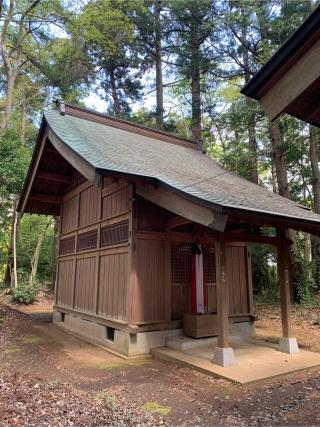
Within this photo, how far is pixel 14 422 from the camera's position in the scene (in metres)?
Result: 3.16

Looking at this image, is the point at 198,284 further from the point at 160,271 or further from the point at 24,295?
the point at 24,295

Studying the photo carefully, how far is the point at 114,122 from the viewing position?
11023mm

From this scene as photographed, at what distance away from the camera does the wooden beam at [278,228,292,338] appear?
6.52 metres

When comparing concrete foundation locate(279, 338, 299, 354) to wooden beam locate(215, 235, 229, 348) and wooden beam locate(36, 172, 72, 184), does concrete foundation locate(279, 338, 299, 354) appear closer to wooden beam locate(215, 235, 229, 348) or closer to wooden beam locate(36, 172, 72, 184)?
wooden beam locate(215, 235, 229, 348)

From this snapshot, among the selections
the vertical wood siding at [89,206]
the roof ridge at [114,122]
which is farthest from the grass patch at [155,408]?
the roof ridge at [114,122]

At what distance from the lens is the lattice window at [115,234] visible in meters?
7.29

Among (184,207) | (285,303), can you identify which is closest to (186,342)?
(285,303)

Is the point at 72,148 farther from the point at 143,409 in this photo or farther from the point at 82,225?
the point at 143,409

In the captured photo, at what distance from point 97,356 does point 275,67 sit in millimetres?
6026

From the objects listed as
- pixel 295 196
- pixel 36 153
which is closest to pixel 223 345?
pixel 36 153

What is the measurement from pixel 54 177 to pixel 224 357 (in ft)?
24.3

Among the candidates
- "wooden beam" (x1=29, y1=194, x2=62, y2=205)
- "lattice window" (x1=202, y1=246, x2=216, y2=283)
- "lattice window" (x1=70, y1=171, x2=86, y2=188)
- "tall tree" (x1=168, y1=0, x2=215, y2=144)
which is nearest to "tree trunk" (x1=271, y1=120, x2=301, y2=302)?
"tall tree" (x1=168, y1=0, x2=215, y2=144)

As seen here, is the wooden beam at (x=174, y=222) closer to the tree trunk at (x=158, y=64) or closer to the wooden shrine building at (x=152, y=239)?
the wooden shrine building at (x=152, y=239)

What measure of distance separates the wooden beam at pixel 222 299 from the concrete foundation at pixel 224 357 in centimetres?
6
